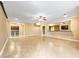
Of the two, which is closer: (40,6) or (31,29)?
(40,6)

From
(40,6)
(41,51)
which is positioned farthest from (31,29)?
(41,51)

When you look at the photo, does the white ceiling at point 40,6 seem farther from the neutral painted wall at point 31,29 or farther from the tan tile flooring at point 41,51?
the neutral painted wall at point 31,29

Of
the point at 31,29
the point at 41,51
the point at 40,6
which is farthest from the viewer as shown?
the point at 31,29

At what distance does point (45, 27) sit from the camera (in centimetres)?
2491

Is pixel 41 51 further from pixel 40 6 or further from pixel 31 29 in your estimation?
pixel 31 29

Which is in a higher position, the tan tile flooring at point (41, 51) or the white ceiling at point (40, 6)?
the white ceiling at point (40, 6)

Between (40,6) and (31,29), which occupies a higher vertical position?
(40,6)

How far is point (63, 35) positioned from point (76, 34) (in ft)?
9.61

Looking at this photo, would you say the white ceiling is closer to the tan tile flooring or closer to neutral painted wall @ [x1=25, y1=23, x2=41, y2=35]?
the tan tile flooring

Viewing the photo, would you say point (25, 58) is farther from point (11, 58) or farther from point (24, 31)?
point (24, 31)

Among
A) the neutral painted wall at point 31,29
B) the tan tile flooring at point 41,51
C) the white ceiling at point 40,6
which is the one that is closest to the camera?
the tan tile flooring at point 41,51

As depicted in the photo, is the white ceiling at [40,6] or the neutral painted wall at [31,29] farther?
the neutral painted wall at [31,29]

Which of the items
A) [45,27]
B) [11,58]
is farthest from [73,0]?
[45,27]

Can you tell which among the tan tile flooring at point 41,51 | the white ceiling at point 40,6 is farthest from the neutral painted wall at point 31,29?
the tan tile flooring at point 41,51
